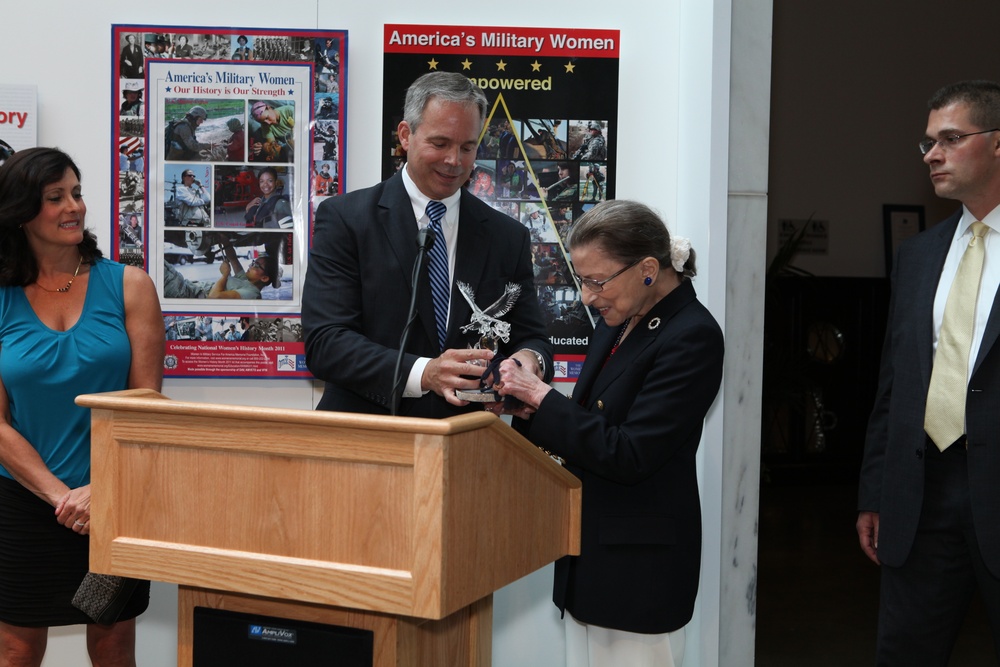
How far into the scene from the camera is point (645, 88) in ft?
11.5

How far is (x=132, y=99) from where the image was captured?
134 inches

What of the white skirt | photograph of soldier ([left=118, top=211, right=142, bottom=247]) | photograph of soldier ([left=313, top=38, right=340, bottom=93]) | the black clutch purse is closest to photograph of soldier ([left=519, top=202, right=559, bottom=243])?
photograph of soldier ([left=313, top=38, right=340, bottom=93])

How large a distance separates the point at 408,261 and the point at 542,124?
1.19 m

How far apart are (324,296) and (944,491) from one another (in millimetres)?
1696

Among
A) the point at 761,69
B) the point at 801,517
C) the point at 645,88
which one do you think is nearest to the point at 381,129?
the point at 645,88

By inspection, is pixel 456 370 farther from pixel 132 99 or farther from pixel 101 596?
pixel 132 99

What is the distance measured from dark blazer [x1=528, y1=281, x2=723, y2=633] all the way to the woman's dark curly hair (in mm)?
1506

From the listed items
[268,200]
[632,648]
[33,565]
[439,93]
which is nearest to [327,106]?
[268,200]

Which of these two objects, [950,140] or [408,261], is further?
[950,140]

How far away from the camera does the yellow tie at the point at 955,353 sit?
8.64 feet

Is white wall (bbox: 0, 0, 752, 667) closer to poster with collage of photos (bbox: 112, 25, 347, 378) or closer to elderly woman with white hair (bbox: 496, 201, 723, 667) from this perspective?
poster with collage of photos (bbox: 112, 25, 347, 378)

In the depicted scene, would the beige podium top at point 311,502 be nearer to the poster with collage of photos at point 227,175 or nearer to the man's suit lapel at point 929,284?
the man's suit lapel at point 929,284

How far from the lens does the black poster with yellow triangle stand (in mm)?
3455

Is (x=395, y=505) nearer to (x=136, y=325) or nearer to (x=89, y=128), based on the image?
(x=136, y=325)
